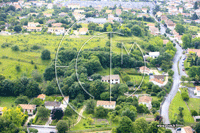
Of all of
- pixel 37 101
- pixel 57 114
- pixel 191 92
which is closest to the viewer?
pixel 57 114

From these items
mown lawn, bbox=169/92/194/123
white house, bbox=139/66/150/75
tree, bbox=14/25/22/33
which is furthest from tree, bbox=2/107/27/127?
tree, bbox=14/25/22/33

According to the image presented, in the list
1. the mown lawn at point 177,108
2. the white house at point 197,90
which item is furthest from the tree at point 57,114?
the white house at point 197,90

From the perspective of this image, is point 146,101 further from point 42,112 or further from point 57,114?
point 42,112

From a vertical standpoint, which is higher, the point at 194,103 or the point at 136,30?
the point at 136,30

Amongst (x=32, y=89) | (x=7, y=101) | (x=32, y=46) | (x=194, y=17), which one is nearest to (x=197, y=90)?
(x=32, y=89)

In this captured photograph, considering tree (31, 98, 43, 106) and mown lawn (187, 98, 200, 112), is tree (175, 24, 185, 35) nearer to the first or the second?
mown lawn (187, 98, 200, 112)

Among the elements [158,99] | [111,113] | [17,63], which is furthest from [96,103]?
[17,63]

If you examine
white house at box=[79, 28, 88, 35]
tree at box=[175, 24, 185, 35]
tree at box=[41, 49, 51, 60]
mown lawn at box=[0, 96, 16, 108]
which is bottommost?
mown lawn at box=[0, 96, 16, 108]
